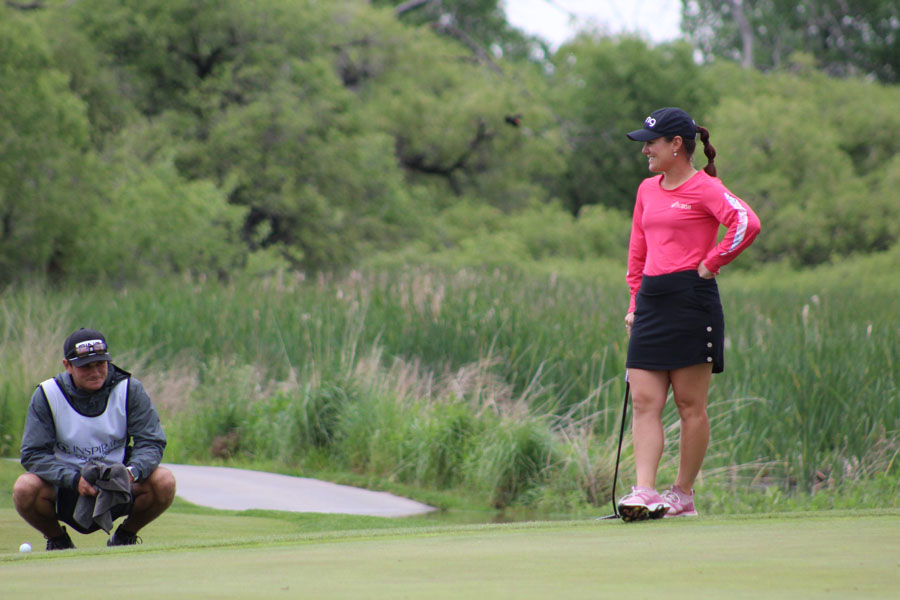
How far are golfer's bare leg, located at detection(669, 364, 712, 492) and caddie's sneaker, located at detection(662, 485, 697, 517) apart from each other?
0.03 metres

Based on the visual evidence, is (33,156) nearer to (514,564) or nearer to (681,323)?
(681,323)

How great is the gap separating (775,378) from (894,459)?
1157 millimetres

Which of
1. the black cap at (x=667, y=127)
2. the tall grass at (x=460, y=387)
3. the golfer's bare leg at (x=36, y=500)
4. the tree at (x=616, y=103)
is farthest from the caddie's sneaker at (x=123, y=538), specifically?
the tree at (x=616, y=103)

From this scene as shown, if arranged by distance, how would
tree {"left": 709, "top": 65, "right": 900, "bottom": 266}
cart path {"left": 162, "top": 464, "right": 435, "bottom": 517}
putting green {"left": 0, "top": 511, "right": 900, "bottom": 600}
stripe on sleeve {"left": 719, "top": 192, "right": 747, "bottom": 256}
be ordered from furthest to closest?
tree {"left": 709, "top": 65, "right": 900, "bottom": 266} → cart path {"left": 162, "top": 464, "right": 435, "bottom": 517} → stripe on sleeve {"left": 719, "top": 192, "right": 747, "bottom": 256} → putting green {"left": 0, "top": 511, "right": 900, "bottom": 600}

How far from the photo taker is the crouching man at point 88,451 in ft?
19.6

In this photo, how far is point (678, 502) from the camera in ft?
19.5

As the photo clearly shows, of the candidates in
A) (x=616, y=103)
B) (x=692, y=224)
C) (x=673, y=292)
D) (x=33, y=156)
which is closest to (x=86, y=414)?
(x=673, y=292)

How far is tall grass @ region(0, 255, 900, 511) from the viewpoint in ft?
31.5

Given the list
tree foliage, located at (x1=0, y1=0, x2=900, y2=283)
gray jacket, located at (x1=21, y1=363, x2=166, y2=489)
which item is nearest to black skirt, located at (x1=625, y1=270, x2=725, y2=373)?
gray jacket, located at (x1=21, y1=363, x2=166, y2=489)

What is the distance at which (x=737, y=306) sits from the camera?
1678cm

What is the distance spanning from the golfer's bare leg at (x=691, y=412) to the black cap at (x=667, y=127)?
1.05 m

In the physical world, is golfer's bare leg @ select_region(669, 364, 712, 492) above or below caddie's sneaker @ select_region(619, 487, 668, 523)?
above

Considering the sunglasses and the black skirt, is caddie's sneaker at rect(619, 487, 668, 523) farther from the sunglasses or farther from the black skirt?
the sunglasses

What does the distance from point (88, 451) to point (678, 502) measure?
2.86 m
